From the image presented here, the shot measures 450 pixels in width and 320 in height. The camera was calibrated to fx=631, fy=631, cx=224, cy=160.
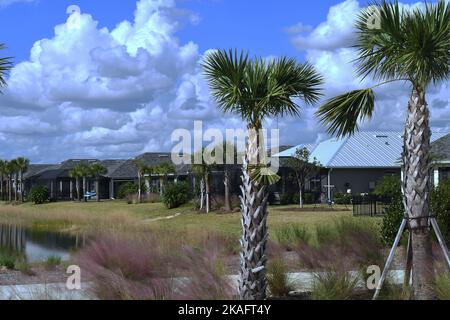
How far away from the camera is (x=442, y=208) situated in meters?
15.6

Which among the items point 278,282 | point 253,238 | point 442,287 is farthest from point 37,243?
point 442,287

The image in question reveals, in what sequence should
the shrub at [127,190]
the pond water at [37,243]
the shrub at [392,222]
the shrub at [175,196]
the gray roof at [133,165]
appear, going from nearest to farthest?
the shrub at [392,222], the pond water at [37,243], the shrub at [175,196], the shrub at [127,190], the gray roof at [133,165]

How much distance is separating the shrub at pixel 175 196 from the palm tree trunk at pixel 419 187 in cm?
3230

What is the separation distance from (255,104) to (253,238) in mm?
1990

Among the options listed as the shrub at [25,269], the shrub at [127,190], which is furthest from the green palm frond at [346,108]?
the shrub at [127,190]

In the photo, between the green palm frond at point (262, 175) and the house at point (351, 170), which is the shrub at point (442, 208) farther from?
the house at point (351, 170)

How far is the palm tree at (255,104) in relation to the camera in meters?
8.99

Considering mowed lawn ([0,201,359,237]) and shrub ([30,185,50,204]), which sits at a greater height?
shrub ([30,185,50,204])

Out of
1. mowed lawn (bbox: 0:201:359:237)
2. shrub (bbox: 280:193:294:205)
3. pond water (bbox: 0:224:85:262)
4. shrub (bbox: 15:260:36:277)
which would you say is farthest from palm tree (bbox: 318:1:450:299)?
shrub (bbox: 280:193:294:205)

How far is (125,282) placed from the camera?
8859 mm

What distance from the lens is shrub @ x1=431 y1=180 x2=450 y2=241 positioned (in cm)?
1544

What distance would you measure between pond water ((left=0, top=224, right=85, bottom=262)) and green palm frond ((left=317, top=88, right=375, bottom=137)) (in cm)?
1240

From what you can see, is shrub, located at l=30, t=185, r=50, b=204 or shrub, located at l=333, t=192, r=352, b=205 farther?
shrub, located at l=30, t=185, r=50, b=204

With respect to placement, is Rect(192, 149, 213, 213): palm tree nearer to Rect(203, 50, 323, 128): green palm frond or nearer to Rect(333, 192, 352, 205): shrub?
Rect(333, 192, 352, 205): shrub
